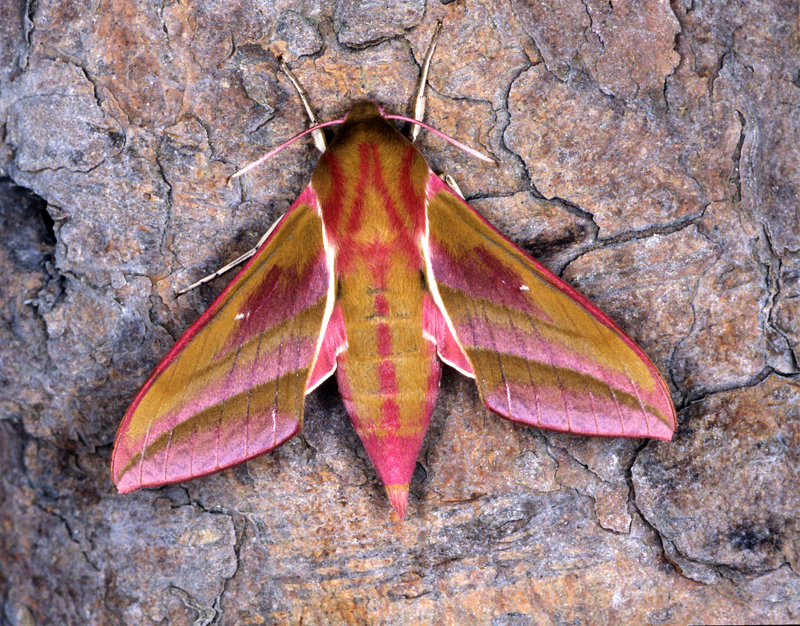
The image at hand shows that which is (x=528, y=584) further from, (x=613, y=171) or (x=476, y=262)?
(x=613, y=171)

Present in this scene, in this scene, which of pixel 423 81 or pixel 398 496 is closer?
pixel 398 496

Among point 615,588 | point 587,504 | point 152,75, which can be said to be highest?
point 152,75

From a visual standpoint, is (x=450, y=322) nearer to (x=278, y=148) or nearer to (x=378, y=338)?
(x=378, y=338)

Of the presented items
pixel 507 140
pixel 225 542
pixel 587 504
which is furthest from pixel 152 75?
pixel 587 504

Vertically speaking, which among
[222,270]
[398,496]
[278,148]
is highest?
[278,148]

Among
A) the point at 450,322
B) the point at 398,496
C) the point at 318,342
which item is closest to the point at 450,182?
the point at 450,322

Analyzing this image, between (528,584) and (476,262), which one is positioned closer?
(528,584)

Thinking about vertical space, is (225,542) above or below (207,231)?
below
